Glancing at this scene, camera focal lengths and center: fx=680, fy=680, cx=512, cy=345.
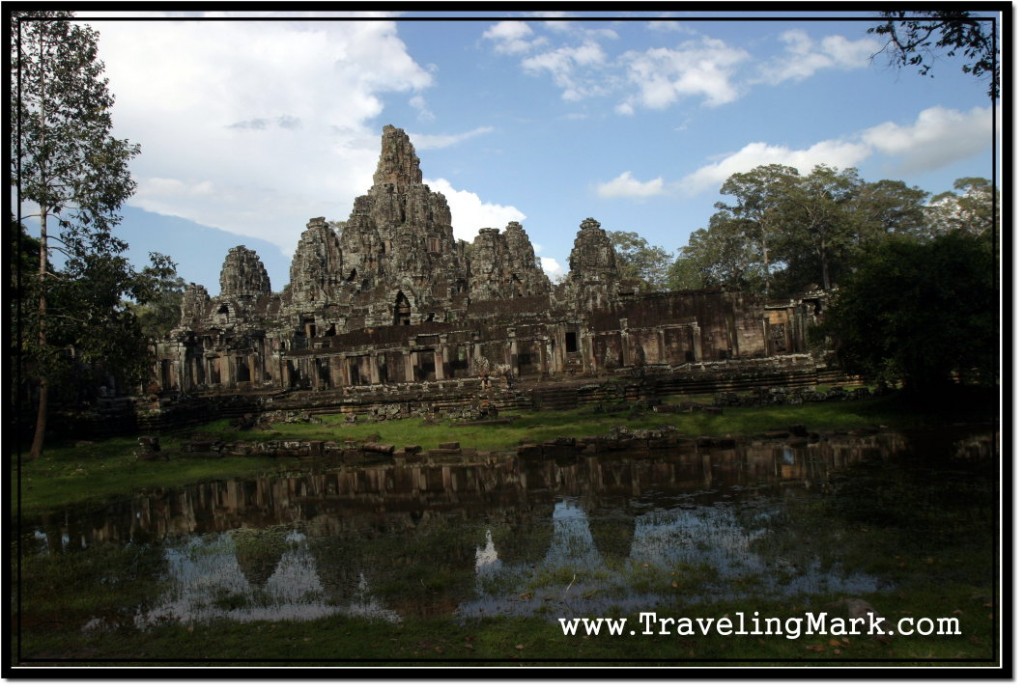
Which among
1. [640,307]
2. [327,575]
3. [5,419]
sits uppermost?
[640,307]

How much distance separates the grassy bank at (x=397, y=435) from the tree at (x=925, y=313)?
1.24m

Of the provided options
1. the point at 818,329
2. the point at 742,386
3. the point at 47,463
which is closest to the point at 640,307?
the point at 742,386

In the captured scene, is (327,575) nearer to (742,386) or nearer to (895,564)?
(895,564)

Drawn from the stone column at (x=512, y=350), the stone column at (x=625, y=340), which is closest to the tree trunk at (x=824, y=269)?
the stone column at (x=625, y=340)

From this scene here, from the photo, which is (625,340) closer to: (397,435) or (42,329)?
(397,435)

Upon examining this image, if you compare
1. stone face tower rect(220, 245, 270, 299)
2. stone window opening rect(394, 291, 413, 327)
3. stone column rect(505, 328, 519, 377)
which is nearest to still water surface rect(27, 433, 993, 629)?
stone column rect(505, 328, 519, 377)

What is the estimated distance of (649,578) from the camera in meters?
7.21

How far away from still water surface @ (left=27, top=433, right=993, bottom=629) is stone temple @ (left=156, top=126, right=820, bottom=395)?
14.1m

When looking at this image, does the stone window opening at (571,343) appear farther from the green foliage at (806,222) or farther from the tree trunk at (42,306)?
the tree trunk at (42,306)

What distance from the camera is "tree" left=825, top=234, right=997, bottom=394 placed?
16.6 meters

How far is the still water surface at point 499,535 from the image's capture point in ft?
23.0

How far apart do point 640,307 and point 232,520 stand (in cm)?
2552

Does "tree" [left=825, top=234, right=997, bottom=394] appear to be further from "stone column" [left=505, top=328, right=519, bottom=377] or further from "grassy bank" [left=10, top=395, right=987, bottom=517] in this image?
"stone column" [left=505, top=328, right=519, bottom=377]

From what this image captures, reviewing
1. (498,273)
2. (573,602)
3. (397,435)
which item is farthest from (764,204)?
(573,602)
